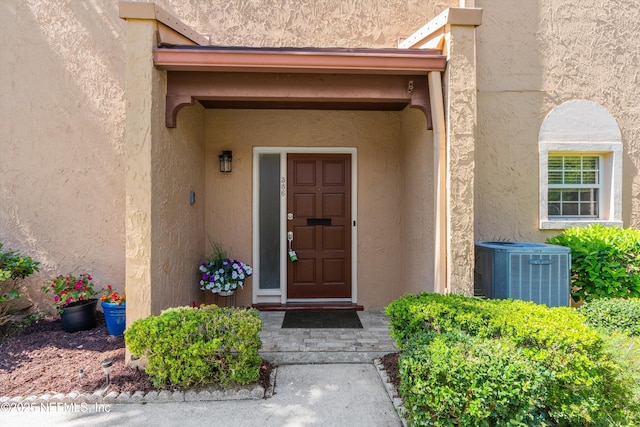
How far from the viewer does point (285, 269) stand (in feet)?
18.1

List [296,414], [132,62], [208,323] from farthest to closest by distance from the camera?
[132,62], [208,323], [296,414]

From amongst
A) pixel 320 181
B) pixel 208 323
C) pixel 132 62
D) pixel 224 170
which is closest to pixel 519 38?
pixel 320 181

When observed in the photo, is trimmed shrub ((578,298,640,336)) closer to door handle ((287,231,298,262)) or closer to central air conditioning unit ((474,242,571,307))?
central air conditioning unit ((474,242,571,307))

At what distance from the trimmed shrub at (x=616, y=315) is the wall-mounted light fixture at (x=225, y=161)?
16.0ft

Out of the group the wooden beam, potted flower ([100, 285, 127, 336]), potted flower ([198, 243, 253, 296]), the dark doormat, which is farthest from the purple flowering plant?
the dark doormat

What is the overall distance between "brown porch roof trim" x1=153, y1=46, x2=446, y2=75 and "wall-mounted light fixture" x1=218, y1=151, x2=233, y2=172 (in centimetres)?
175

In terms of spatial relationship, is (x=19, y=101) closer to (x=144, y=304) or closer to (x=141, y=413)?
(x=144, y=304)

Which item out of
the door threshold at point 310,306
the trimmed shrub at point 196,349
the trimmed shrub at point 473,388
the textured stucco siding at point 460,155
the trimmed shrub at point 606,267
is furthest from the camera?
the door threshold at point 310,306

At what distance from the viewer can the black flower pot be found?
426 centimetres

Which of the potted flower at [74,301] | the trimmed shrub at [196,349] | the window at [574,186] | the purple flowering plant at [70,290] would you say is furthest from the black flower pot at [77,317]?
the window at [574,186]

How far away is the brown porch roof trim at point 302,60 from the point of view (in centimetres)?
361

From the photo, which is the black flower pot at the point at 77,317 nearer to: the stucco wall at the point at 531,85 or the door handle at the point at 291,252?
the door handle at the point at 291,252

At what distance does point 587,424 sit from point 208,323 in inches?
118

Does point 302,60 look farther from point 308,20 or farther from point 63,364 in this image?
point 63,364
